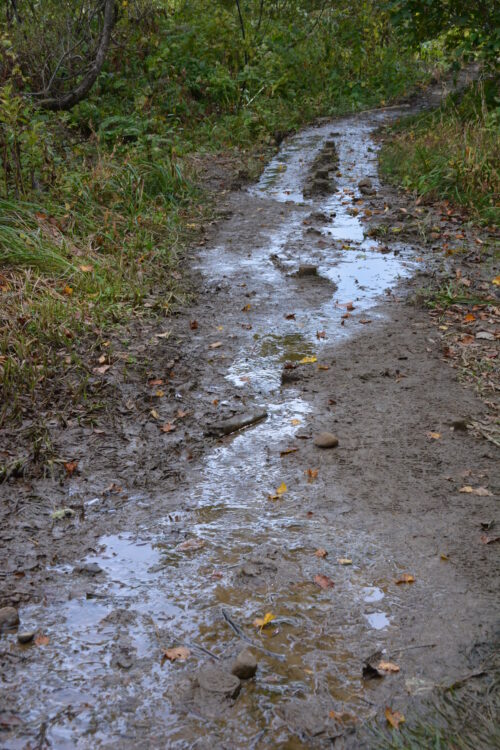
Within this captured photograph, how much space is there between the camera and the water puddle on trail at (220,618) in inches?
82.8

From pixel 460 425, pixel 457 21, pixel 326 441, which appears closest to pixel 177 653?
pixel 326 441

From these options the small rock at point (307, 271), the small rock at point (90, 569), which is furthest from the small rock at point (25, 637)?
the small rock at point (307, 271)

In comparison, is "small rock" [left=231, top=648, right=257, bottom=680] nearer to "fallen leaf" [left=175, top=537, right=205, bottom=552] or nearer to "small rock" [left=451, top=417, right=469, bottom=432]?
"fallen leaf" [left=175, top=537, right=205, bottom=552]

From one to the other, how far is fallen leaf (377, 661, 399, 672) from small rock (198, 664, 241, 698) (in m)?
0.46

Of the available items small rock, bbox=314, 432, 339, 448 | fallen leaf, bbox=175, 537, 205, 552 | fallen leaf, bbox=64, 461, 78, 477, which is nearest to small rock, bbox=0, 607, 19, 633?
fallen leaf, bbox=175, 537, 205, 552

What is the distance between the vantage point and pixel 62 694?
2193 mm

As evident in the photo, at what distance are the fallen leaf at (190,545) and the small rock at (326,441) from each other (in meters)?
0.91

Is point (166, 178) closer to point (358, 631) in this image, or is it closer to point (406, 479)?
point (406, 479)

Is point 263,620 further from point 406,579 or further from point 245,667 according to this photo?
point 406,579

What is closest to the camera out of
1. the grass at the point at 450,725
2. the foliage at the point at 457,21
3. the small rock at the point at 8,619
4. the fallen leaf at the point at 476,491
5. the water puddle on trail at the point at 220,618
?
the grass at the point at 450,725

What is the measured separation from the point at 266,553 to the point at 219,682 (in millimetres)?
731

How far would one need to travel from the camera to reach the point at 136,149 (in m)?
8.30

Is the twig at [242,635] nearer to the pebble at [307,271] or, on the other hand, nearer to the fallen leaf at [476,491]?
the fallen leaf at [476,491]

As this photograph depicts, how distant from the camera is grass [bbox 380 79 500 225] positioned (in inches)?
293
